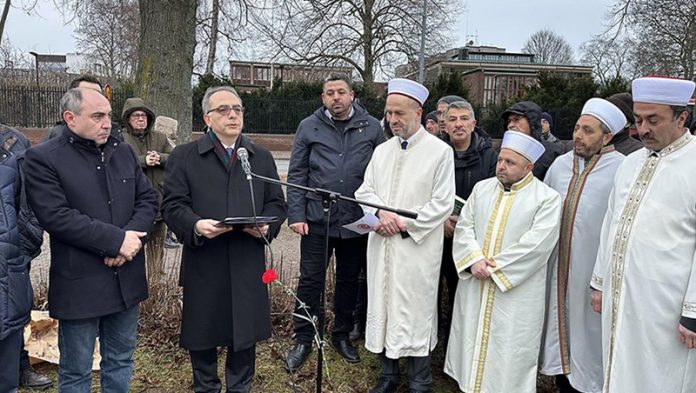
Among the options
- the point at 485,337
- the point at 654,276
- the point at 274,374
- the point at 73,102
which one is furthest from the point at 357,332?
the point at 73,102

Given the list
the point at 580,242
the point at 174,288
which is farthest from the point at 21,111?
the point at 580,242

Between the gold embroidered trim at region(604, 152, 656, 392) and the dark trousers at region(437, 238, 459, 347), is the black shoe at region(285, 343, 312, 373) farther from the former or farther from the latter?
the gold embroidered trim at region(604, 152, 656, 392)

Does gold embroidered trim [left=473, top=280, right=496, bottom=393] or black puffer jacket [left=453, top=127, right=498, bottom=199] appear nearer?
gold embroidered trim [left=473, top=280, right=496, bottom=393]

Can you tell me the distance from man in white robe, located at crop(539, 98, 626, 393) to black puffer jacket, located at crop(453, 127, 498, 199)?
31.9 inches

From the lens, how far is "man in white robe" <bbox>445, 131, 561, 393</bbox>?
136 inches

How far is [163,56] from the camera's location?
827 cm

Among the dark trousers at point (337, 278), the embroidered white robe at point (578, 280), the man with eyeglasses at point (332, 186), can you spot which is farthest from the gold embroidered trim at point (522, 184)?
the dark trousers at point (337, 278)

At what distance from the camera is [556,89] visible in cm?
2402

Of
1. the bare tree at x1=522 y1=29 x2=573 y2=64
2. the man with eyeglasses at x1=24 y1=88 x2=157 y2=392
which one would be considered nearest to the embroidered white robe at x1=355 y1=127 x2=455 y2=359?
the man with eyeglasses at x1=24 y1=88 x2=157 y2=392

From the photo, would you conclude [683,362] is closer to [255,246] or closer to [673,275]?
[673,275]

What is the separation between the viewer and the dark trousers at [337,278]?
14.2ft

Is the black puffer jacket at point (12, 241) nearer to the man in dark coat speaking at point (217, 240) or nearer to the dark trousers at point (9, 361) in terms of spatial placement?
the dark trousers at point (9, 361)

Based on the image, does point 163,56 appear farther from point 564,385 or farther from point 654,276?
point 654,276

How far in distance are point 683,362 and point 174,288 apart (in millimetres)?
3990
